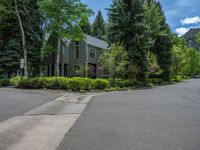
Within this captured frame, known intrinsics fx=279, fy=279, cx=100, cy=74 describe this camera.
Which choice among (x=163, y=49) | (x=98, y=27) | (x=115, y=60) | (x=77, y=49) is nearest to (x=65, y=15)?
(x=115, y=60)

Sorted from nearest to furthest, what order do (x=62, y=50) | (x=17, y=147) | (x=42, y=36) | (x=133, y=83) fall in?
(x=17, y=147)
(x=133, y=83)
(x=42, y=36)
(x=62, y=50)

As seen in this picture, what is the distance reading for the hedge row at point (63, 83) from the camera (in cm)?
2192

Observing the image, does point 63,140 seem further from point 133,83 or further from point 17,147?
point 133,83

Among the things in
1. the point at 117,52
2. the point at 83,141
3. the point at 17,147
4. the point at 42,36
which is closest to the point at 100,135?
the point at 83,141

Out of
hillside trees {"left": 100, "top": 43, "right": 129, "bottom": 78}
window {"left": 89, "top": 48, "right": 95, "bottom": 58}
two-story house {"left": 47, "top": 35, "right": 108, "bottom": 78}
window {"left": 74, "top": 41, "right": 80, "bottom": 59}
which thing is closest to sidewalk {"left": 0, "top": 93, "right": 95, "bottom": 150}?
hillside trees {"left": 100, "top": 43, "right": 129, "bottom": 78}

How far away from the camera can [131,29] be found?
102 feet

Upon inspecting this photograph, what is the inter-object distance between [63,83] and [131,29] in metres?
12.4

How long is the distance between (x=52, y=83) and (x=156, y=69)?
1924 cm

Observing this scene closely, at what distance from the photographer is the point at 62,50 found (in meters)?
38.3

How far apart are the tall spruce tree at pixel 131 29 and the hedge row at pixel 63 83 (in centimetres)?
767

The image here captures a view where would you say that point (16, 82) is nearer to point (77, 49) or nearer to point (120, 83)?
point (120, 83)

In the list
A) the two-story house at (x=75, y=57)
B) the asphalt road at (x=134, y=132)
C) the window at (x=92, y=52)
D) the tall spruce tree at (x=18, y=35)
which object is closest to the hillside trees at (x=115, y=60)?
the two-story house at (x=75, y=57)

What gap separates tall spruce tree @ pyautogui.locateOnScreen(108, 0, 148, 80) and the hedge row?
7667 millimetres

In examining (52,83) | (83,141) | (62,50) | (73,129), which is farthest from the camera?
(62,50)
